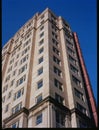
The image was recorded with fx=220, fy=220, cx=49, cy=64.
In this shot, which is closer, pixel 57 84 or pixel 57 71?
pixel 57 84

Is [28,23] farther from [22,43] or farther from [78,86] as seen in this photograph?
[78,86]

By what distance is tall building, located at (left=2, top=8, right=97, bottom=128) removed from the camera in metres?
37.3

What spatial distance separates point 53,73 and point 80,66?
54.9ft

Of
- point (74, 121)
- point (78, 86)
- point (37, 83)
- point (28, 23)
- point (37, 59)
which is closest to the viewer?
point (74, 121)

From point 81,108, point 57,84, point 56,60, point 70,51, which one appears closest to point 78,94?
point 81,108

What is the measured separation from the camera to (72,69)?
52.1 meters

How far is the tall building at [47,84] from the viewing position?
3731 centimetres

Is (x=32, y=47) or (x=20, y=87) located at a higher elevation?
(x=32, y=47)

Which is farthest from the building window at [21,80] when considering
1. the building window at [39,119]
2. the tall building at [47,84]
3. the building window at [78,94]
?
the building window at [39,119]

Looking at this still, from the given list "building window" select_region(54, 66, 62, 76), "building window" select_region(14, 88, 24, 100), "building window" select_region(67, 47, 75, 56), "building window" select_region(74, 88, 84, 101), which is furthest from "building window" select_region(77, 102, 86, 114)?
"building window" select_region(67, 47, 75, 56)

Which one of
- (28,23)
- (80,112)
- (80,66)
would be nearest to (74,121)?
(80,112)

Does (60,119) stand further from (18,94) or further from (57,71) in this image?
(57,71)

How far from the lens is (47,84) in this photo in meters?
40.7

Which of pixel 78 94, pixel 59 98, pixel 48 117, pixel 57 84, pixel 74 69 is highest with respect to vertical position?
pixel 74 69
